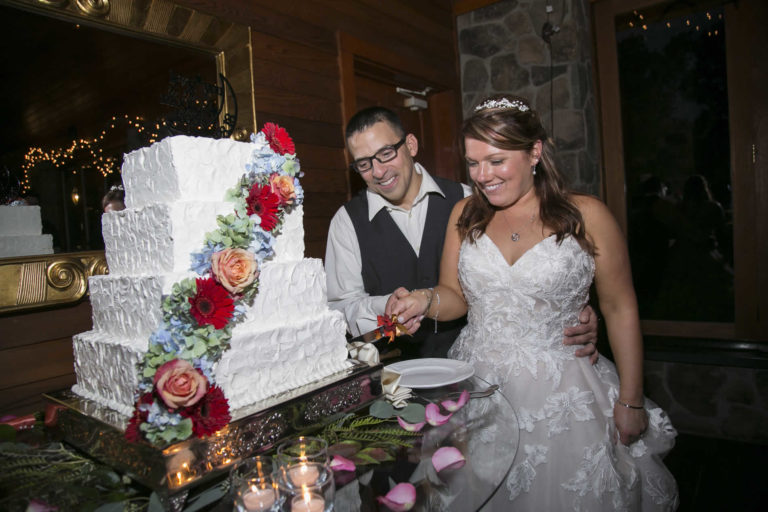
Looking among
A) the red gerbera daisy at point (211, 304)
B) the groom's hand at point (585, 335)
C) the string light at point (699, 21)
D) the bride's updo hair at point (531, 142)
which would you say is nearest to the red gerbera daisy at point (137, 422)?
the red gerbera daisy at point (211, 304)

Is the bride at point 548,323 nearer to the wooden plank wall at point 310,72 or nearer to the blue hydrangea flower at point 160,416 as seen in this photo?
the blue hydrangea flower at point 160,416

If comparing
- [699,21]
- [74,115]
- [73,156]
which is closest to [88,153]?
[73,156]

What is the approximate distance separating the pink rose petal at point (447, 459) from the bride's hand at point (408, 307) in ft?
2.76

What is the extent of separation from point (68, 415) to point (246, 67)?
83.0 inches

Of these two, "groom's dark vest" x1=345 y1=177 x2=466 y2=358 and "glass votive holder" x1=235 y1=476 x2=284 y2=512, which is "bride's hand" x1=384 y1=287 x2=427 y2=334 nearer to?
"groom's dark vest" x1=345 y1=177 x2=466 y2=358

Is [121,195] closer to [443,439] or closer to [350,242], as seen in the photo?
[350,242]

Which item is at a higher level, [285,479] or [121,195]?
[121,195]

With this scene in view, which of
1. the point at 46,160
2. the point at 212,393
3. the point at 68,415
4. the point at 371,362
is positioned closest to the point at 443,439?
the point at 371,362

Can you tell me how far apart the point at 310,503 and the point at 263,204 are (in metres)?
0.91

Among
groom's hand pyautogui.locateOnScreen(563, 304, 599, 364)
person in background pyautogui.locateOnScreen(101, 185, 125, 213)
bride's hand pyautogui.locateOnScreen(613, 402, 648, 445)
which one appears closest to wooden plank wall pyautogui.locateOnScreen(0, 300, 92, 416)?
person in background pyautogui.locateOnScreen(101, 185, 125, 213)

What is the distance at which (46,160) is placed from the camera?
2080 mm

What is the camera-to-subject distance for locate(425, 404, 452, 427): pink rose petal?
150 centimetres

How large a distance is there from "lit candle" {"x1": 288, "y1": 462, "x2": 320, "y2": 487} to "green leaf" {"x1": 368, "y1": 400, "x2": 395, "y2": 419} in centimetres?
51

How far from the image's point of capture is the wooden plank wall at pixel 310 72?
9.91ft
